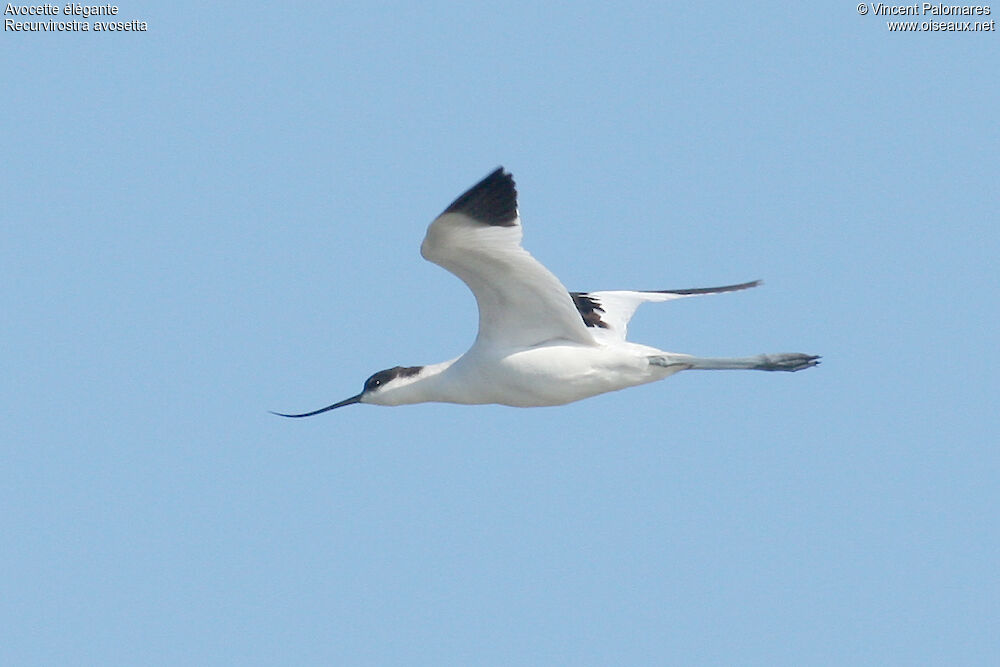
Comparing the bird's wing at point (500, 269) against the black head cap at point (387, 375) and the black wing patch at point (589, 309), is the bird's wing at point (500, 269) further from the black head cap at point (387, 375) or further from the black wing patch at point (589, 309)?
the black wing patch at point (589, 309)

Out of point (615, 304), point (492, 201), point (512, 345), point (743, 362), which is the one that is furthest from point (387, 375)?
point (743, 362)

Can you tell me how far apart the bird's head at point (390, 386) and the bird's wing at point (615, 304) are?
1480 millimetres

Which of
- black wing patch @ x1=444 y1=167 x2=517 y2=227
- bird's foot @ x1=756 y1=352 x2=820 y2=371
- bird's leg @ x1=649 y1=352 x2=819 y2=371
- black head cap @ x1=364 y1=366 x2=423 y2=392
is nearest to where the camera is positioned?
black wing patch @ x1=444 y1=167 x2=517 y2=227

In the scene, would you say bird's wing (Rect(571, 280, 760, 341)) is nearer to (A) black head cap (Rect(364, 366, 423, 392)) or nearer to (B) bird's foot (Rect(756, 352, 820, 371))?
(B) bird's foot (Rect(756, 352, 820, 371))

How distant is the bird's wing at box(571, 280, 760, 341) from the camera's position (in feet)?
42.0

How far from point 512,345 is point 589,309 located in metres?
1.71

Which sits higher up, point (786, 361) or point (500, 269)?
point (500, 269)

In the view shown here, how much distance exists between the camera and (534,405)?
464 inches

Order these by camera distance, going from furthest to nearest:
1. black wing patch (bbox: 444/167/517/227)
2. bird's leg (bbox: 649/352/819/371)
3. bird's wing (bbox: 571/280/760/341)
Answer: bird's wing (bbox: 571/280/760/341) < bird's leg (bbox: 649/352/819/371) < black wing patch (bbox: 444/167/517/227)

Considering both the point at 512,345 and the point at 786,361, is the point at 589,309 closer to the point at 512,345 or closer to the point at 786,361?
the point at 512,345

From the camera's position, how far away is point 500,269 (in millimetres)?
11070

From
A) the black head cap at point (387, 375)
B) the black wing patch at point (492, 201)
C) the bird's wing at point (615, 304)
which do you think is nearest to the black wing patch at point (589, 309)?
the bird's wing at point (615, 304)

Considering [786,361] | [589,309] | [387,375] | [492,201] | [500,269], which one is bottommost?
[786,361]

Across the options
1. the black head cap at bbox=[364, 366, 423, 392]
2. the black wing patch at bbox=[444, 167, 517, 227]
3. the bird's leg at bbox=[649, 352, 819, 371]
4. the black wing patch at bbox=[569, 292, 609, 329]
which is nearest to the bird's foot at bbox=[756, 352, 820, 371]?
the bird's leg at bbox=[649, 352, 819, 371]
